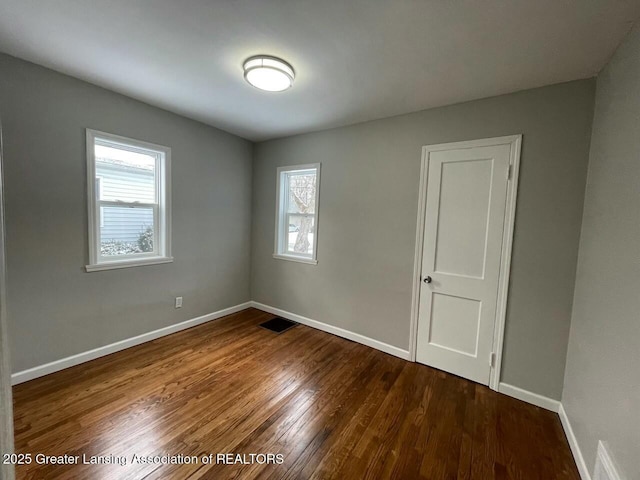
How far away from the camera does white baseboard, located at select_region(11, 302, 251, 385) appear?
221 centimetres

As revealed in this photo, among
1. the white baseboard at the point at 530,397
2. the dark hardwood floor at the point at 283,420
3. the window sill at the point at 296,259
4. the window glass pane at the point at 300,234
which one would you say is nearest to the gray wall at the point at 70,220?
the dark hardwood floor at the point at 283,420

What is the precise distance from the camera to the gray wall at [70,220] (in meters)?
2.10

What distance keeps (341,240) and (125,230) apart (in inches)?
88.8

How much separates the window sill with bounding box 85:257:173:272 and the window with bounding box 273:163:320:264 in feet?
4.57

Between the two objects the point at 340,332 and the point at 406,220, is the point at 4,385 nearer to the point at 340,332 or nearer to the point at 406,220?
the point at 406,220

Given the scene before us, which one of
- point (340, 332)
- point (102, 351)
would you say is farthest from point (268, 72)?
point (102, 351)

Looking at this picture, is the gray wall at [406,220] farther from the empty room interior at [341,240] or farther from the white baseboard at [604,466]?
the white baseboard at [604,466]

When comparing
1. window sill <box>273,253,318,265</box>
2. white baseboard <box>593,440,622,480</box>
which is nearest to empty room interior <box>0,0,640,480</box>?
white baseboard <box>593,440,622,480</box>

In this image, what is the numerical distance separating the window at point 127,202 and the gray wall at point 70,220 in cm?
7

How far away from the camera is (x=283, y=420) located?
1909 mm

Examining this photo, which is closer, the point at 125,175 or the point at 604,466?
the point at 604,466

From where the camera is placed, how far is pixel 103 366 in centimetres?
246

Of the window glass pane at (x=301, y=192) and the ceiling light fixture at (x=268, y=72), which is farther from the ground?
the ceiling light fixture at (x=268, y=72)

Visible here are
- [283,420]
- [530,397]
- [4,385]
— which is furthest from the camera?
[530,397]
